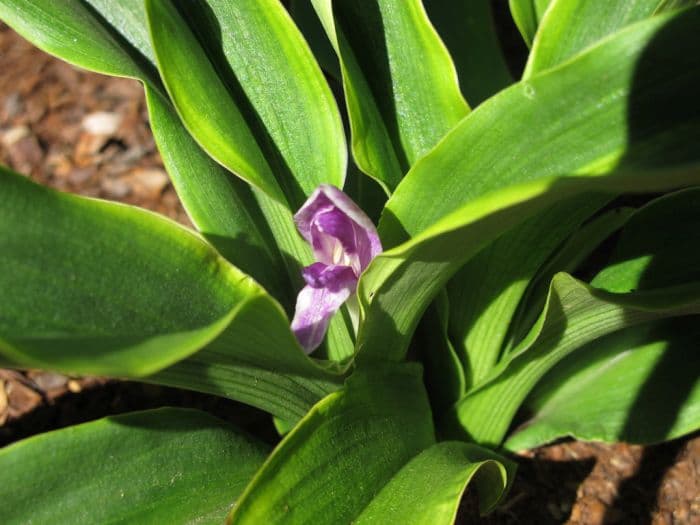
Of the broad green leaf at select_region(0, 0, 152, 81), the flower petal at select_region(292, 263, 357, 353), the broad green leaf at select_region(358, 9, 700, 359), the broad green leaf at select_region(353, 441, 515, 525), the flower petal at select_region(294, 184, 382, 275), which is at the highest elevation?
the broad green leaf at select_region(0, 0, 152, 81)

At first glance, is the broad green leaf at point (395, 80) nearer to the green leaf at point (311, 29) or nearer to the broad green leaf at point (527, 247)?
the broad green leaf at point (527, 247)

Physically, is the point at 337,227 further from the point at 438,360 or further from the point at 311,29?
the point at 311,29

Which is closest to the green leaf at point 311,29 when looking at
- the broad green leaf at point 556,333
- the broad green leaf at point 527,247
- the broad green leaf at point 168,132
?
the broad green leaf at point 168,132

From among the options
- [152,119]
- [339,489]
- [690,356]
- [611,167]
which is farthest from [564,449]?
[152,119]

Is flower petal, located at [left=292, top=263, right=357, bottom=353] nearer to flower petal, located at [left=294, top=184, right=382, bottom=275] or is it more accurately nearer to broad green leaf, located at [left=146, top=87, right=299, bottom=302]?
flower petal, located at [left=294, top=184, right=382, bottom=275]

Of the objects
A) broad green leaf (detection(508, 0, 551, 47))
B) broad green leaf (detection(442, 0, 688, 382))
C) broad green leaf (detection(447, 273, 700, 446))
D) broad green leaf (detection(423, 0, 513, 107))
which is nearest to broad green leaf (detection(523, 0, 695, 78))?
broad green leaf (detection(442, 0, 688, 382))

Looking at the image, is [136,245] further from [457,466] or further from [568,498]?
[568,498]

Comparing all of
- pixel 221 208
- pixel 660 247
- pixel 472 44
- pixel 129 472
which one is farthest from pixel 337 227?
pixel 472 44

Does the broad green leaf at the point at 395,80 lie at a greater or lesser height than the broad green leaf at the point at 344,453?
greater
